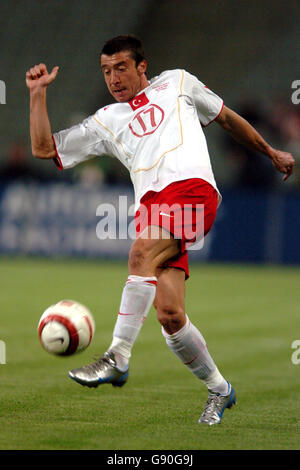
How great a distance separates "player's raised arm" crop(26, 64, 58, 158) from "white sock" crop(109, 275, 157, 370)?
1.13 meters

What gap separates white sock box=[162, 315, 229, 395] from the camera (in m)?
5.12

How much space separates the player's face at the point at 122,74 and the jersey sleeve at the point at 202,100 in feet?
1.09

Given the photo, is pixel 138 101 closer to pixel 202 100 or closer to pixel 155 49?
pixel 202 100

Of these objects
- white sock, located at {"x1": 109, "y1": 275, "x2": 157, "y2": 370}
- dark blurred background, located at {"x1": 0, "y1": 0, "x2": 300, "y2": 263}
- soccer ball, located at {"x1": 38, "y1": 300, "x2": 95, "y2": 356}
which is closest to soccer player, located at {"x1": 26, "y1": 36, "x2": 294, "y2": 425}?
white sock, located at {"x1": 109, "y1": 275, "x2": 157, "y2": 370}

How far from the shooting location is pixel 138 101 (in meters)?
5.35

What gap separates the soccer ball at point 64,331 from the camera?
478 cm

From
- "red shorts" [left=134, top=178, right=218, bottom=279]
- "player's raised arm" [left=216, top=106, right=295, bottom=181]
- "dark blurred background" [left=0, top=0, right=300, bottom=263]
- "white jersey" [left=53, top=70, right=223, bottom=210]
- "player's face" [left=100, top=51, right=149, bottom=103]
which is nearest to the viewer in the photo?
"red shorts" [left=134, top=178, right=218, bottom=279]

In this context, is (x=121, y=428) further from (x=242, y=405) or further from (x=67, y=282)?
(x=67, y=282)

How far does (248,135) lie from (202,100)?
1.27 feet

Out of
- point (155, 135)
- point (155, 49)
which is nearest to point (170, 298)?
point (155, 135)

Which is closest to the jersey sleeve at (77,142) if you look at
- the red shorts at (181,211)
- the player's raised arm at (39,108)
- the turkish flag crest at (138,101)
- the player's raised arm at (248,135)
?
the player's raised arm at (39,108)

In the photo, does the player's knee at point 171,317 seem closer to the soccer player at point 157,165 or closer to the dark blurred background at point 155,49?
the soccer player at point 157,165

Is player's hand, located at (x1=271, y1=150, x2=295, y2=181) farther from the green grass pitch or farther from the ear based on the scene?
the green grass pitch
